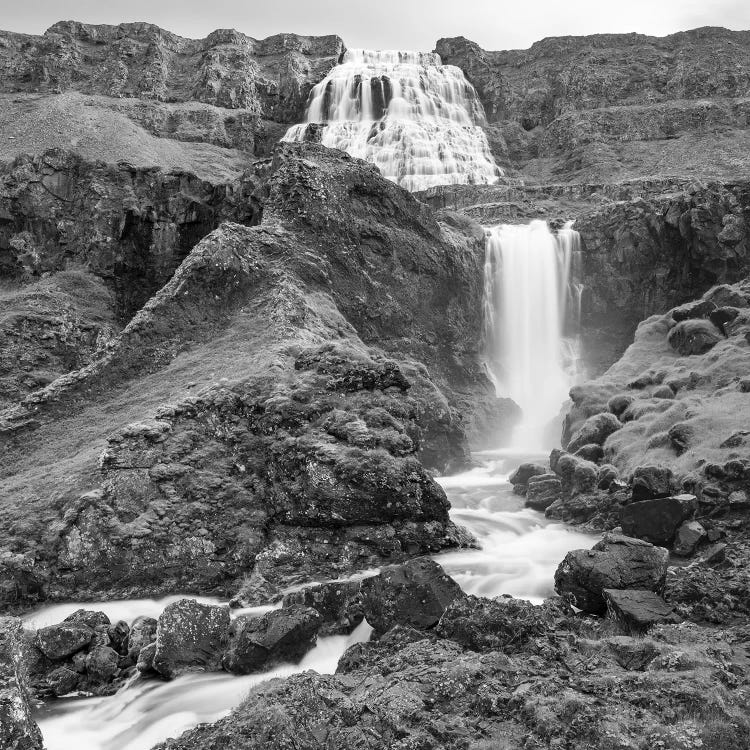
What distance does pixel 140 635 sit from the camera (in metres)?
10.3

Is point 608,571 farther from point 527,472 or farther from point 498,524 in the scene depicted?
point 527,472

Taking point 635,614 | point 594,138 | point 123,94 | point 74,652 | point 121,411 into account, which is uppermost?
point 123,94

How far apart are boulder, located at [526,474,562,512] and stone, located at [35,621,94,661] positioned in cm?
1274

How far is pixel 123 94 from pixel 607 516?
279ft

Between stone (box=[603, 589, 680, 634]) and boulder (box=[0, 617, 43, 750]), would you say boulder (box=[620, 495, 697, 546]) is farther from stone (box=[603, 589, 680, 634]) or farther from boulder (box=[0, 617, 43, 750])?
boulder (box=[0, 617, 43, 750])

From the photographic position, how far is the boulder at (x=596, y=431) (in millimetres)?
21266

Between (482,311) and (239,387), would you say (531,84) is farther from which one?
(239,387)

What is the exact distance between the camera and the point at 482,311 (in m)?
34.5

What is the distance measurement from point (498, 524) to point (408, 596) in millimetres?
7875

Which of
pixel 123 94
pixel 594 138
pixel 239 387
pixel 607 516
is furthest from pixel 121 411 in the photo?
pixel 123 94

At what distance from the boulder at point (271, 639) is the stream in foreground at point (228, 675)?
150 mm

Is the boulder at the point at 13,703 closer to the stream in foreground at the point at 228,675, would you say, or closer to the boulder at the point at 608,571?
the stream in foreground at the point at 228,675

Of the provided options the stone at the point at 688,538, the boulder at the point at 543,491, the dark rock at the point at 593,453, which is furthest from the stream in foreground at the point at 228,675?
the dark rock at the point at 593,453

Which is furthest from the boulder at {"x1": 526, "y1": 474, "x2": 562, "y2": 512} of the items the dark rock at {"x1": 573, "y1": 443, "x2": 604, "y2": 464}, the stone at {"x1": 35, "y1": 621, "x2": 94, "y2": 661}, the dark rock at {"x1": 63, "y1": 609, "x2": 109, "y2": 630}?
the stone at {"x1": 35, "y1": 621, "x2": 94, "y2": 661}
